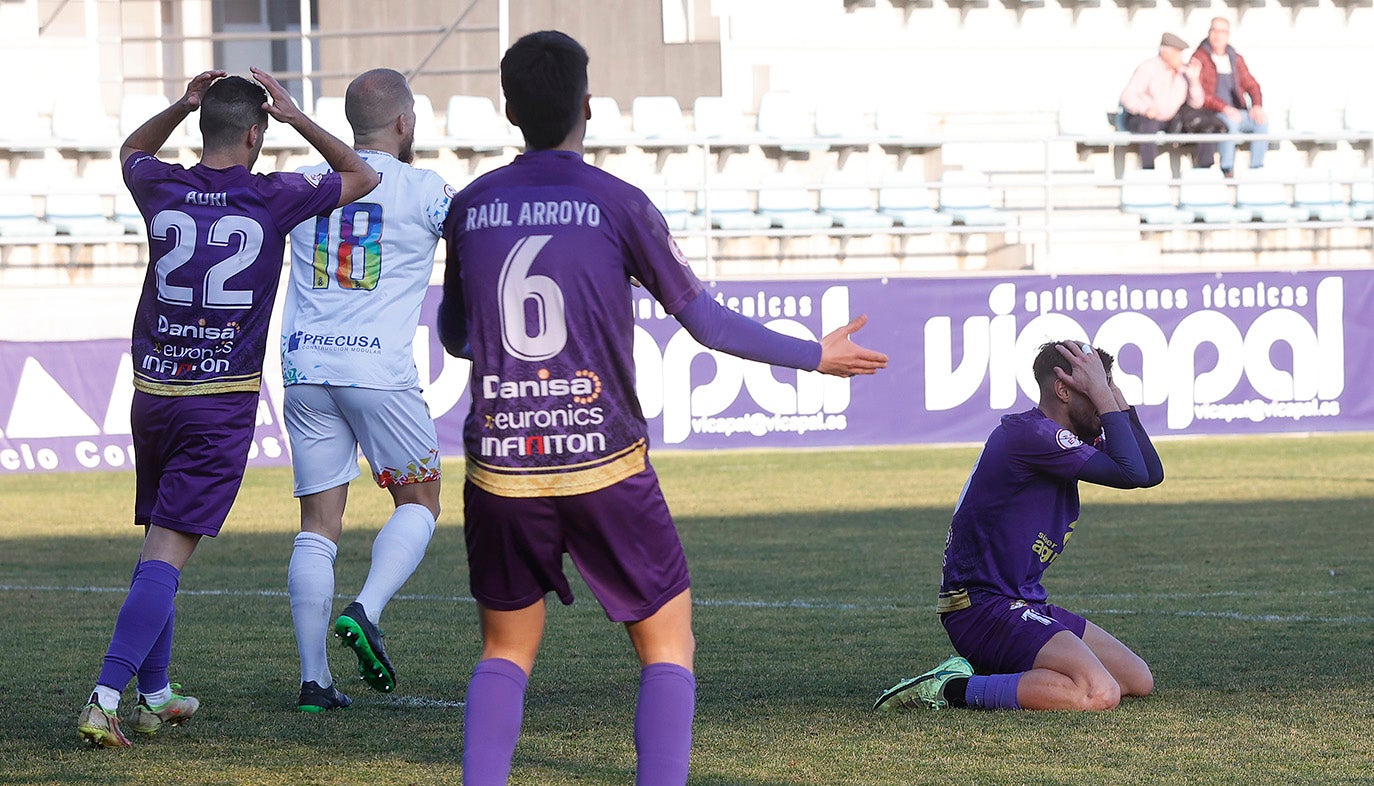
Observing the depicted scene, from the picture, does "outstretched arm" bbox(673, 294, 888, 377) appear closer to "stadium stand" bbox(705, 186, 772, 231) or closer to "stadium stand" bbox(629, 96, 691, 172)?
"stadium stand" bbox(705, 186, 772, 231)

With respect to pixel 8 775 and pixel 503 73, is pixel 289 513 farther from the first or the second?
pixel 503 73

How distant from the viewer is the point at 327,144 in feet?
16.7

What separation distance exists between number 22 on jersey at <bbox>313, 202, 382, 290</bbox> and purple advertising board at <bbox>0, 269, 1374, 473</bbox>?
458 inches

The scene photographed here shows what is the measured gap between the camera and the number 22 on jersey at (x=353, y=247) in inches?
227

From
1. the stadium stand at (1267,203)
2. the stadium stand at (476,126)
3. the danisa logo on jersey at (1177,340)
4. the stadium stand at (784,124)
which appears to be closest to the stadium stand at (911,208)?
the stadium stand at (784,124)

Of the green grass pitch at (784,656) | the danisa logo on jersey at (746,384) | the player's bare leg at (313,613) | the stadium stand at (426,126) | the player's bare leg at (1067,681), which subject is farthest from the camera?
the stadium stand at (426,126)

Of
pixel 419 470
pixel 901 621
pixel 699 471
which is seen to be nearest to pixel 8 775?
pixel 419 470

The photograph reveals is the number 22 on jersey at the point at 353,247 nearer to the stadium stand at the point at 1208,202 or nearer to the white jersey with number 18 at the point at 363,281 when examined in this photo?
the white jersey with number 18 at the point at 363,281

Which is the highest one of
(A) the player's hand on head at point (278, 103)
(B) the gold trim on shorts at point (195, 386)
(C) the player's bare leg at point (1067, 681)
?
(A) the player's hand on head at point (278, 103)

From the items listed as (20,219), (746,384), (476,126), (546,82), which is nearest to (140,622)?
(546,82)

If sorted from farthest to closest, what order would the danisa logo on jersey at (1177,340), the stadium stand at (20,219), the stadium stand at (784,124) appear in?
the stadium stand at (784,124)
the stadium stand at (20,219)
the danisa logo on jersey at (1177,340)

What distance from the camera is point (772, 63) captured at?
83.6 ft

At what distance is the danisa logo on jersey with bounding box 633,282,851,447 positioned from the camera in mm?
17969

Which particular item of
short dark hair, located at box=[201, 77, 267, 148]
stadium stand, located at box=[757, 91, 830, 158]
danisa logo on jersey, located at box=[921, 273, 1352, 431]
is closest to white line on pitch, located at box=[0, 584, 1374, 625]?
short dark hair, located at box=[201, 77, 267, 148]
